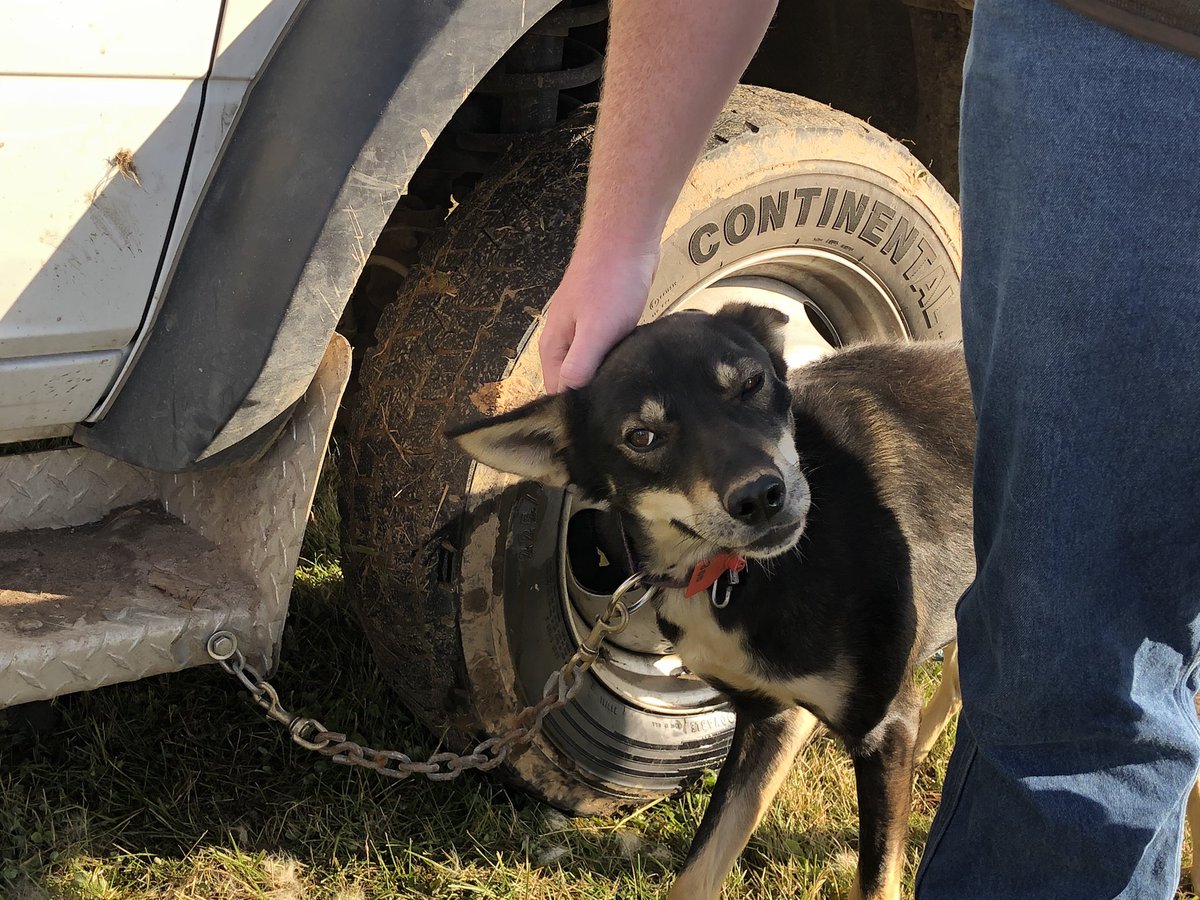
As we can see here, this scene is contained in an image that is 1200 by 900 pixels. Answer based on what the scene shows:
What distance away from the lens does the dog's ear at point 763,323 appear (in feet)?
8.86

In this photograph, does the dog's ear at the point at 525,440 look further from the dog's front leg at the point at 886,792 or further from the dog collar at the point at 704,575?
the dog's front leg at the point at 886,792

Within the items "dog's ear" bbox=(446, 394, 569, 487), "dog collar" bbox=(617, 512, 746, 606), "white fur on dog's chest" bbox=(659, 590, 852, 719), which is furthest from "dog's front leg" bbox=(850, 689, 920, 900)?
"dog's ear" bbox=(446, 394, 569, 487)

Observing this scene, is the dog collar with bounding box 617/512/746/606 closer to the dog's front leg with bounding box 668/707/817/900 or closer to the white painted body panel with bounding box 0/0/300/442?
the dog's front leg with bounding box 668/707/817/900

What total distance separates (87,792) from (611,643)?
137 centimetres

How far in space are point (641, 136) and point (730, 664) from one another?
1.31m

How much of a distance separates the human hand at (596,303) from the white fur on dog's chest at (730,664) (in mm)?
807

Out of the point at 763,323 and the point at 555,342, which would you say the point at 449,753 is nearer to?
the point at 555,342

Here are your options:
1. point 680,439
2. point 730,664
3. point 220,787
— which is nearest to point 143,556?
point 220,787

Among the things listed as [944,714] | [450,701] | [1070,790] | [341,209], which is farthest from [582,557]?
→ [1070,790]

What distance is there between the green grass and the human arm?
1.38 m

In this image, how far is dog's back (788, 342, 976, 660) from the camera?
2812 millimetres

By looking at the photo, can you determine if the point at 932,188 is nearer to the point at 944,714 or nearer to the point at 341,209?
the point at 944,714

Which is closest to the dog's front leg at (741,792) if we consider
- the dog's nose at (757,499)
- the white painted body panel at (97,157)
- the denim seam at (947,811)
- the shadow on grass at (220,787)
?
the shadow on grass at (220,787)

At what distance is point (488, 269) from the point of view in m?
2.67
